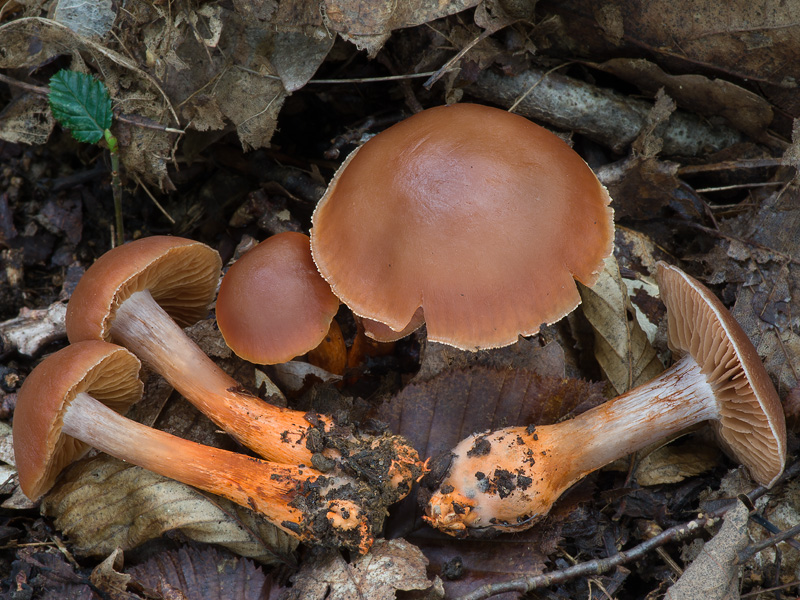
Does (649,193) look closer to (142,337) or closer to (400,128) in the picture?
(400,128)

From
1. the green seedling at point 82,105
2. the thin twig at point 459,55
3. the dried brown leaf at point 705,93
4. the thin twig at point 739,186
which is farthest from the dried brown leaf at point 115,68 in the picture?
the thin twig at point 739,186

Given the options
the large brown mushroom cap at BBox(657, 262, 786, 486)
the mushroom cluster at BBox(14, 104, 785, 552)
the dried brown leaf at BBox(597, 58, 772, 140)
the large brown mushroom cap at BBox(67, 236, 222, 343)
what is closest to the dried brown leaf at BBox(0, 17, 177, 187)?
the large brown mushroom cap at BBox(67, 236, 222, 343)

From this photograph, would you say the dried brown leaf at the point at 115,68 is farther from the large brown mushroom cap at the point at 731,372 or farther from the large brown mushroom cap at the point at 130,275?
the large brown mushroom cap at the point at 731,372

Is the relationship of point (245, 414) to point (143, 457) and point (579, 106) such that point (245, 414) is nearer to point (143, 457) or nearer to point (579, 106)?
point (143, 457)

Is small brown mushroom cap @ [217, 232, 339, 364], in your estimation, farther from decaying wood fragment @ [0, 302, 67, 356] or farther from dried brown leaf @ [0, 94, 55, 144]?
dried brown leaf @ [0, 94, 55, 144]

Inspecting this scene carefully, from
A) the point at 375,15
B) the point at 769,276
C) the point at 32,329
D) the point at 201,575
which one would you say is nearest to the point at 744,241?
the point at 769,276
